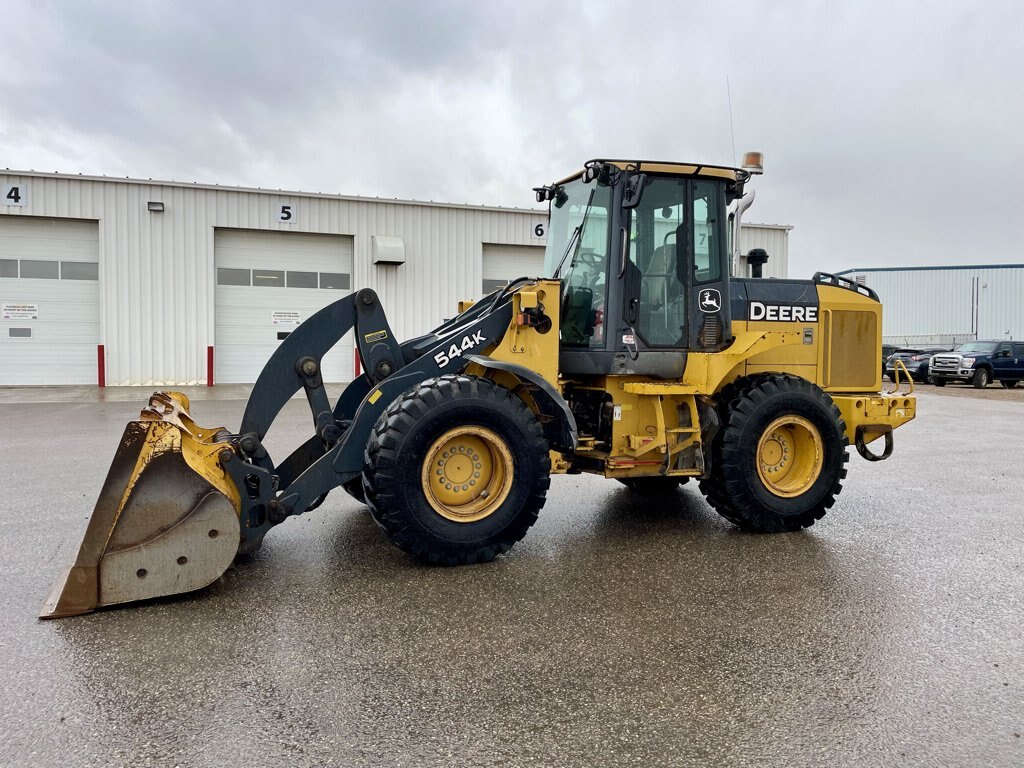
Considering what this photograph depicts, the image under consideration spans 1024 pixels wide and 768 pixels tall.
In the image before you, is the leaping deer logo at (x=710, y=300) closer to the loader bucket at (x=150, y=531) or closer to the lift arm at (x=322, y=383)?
the lift arm at (x=322, y=383)

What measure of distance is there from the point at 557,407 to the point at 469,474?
80 centimetres

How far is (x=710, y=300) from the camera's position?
598 centimetres

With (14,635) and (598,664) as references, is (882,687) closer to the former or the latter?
(598,664)

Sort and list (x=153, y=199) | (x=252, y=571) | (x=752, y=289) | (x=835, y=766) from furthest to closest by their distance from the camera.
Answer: (x=153, y=199), (x=752, y=289), (x=252, y=571), (x=835, y=766)

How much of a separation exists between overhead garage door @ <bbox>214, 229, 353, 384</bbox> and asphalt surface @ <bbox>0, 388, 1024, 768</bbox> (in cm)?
1578

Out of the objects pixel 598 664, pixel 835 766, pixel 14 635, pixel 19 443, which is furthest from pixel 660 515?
pixel 19 443

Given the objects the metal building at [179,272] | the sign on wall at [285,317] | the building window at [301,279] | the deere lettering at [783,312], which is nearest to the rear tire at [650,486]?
the deere lettering at [783,312]

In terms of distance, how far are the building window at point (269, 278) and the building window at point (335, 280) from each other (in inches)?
43.6

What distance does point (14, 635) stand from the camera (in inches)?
151

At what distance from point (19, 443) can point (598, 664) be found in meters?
9.98

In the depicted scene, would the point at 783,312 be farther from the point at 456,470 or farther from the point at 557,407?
the point at 456,470

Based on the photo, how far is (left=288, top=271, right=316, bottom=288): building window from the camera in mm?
21875

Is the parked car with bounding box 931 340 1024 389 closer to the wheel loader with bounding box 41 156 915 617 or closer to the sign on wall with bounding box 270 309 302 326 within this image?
the sign on wall with bounding box 270 309 302 326

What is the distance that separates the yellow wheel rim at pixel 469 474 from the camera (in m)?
4.99
